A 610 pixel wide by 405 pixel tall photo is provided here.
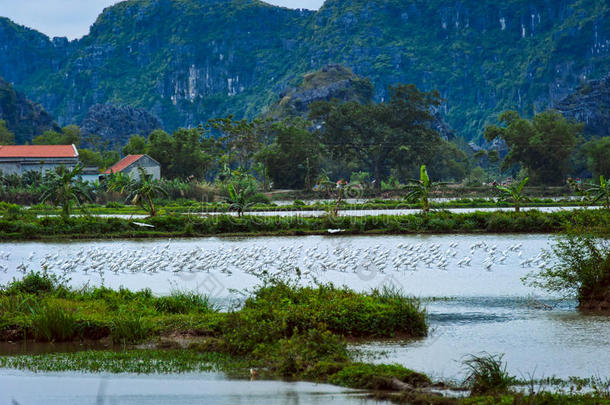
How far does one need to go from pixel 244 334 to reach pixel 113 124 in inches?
5610

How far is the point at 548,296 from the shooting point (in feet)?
61.2

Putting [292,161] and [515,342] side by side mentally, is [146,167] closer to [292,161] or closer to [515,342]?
[292,161]

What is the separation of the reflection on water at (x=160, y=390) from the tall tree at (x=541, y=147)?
6125 centimetres

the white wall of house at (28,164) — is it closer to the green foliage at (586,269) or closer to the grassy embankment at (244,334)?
the grassy embankment at (244,334)

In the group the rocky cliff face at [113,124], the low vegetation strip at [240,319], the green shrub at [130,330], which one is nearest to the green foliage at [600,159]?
the low vegetation strip at [240,319]

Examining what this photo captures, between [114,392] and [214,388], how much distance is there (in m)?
1.43

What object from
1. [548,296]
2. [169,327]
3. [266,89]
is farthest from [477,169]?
[266,89]

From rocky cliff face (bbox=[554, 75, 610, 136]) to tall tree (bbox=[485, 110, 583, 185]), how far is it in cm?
5026

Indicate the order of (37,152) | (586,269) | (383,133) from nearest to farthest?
(586,269) < (37,152) < (383,133)

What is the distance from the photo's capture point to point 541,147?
69062 millimetres

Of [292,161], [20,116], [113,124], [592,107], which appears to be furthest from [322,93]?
[292,161]

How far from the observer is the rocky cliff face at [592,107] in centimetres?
11925

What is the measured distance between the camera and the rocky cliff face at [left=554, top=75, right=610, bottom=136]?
391 ft

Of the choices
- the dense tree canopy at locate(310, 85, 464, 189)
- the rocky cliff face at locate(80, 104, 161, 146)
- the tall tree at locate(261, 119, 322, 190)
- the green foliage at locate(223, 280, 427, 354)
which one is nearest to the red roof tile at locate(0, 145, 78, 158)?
the tall tree at locate(261, 119, 322, 190)
